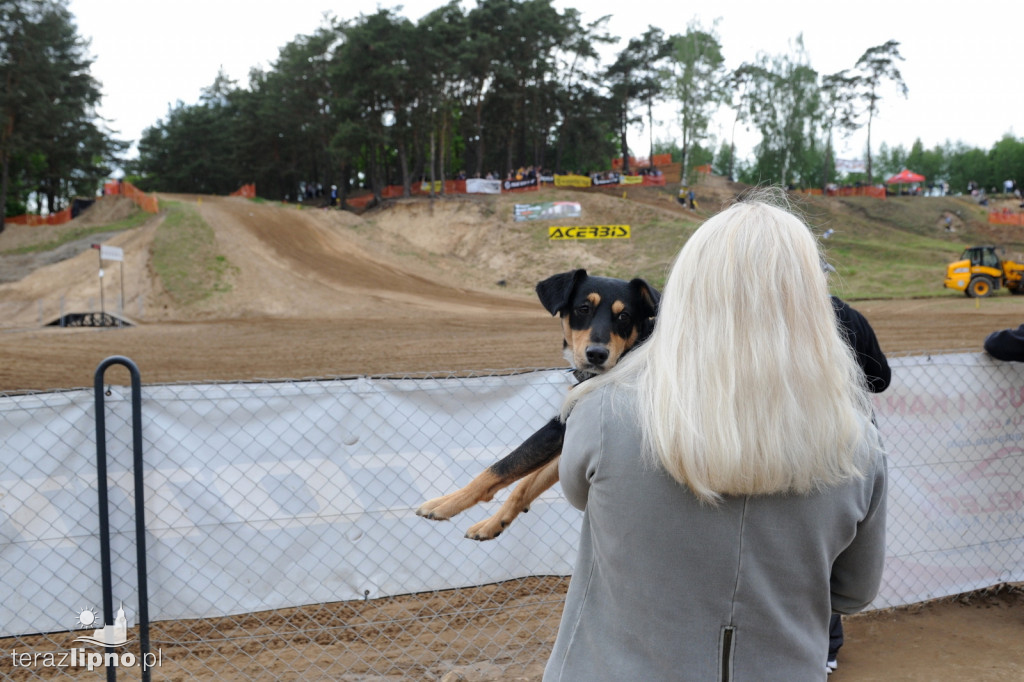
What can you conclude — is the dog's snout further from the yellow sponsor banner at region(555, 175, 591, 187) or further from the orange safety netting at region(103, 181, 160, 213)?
the yellow sponsor banner at region(555, 175, 591, 187)

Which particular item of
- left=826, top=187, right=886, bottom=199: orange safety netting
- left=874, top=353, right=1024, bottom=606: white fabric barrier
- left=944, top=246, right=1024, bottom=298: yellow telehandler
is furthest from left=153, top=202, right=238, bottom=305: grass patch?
left=826, top=187, right=886, bottom=199: orange safety netting

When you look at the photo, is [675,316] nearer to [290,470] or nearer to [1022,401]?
[290,470]

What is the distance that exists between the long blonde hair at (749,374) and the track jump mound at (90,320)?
83.7 ft

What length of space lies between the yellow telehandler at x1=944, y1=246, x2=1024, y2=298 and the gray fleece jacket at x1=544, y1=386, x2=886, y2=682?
30.8 m

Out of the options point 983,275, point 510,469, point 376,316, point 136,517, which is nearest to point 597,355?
point 510,469

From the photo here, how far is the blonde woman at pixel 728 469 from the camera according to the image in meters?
1.44

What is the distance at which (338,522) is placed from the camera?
163 inches

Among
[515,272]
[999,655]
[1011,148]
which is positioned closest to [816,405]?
[999,655]

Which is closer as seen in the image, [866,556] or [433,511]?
[866,556]

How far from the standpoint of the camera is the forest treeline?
165 ft

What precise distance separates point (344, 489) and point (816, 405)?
10.2 feet

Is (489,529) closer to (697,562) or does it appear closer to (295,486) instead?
(697,562)

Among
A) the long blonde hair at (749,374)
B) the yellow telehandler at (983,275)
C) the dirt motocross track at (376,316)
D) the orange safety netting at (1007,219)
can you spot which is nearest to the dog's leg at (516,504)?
the long blonde hair at (749,374)

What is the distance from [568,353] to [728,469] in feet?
6.12
